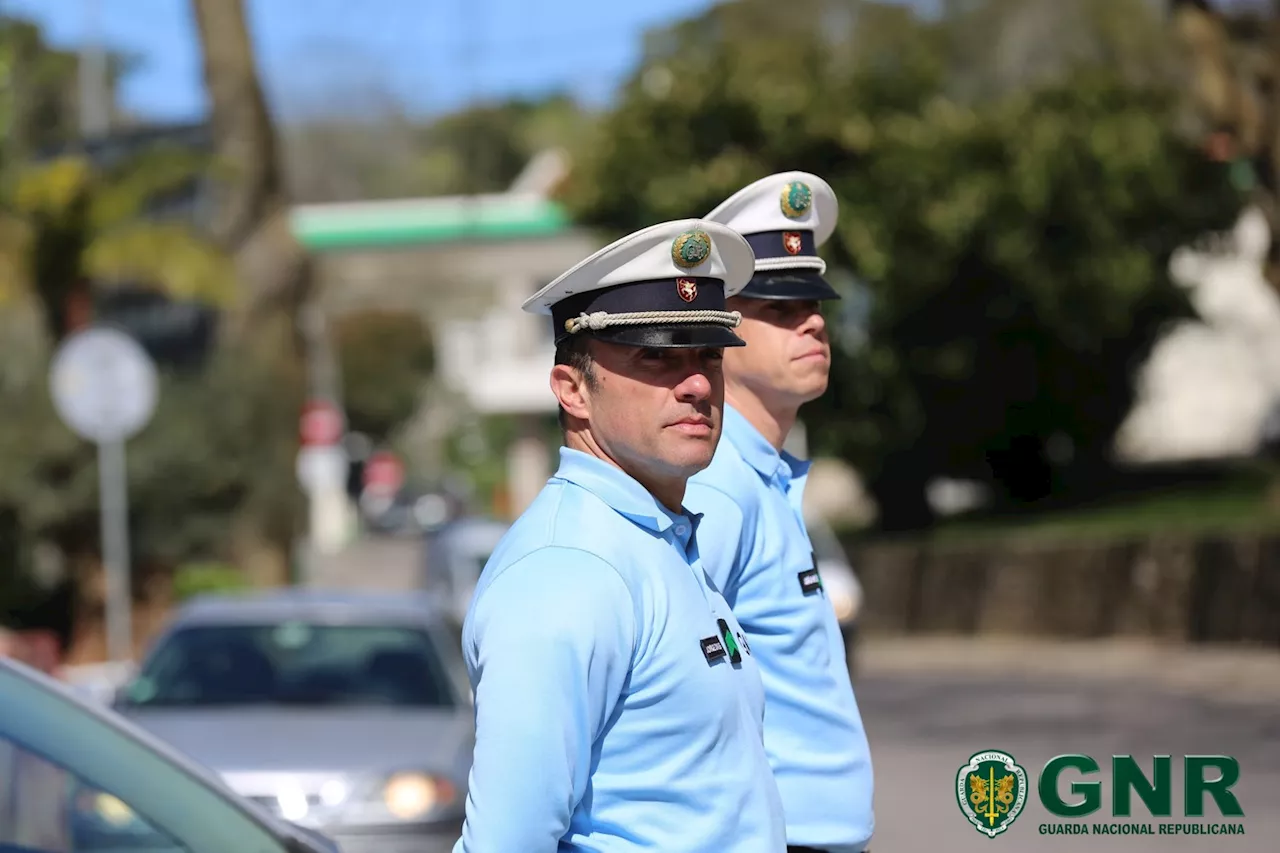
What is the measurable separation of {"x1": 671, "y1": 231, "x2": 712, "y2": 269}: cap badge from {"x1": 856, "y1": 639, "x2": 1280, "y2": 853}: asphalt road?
189 centimetres

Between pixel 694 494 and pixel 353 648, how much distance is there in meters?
6.08

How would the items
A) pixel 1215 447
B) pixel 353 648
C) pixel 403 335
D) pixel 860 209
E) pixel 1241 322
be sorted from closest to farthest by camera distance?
1. pixel 353 648
2. pixel 860 209
3. pixel 1241 322
4. pixel 1215 447
5. pixel 403 335

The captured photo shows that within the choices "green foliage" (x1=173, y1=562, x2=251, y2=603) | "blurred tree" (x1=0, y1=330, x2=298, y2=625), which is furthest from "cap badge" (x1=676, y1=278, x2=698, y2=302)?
"blurred tree" (x1=0, y1=330, x2=298, y2=625)

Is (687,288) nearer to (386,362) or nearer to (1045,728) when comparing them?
(1045,728)

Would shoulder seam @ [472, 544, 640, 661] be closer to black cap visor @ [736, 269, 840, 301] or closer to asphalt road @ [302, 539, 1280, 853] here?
black cap visor @ [736, 269, 840, 301]

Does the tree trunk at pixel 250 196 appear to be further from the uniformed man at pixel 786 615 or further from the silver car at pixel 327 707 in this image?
the uniformed man at pixel 786 615

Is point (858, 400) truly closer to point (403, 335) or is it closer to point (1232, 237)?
point (1232, 237)

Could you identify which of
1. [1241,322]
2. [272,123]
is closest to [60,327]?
[272,123]

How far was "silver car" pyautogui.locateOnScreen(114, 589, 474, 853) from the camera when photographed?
7875 mm

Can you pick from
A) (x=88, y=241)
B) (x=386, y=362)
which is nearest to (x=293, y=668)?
(x=88, y=241)

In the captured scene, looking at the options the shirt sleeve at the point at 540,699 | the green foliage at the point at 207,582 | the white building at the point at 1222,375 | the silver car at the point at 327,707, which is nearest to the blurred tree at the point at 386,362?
the white building at the point at 1222,375

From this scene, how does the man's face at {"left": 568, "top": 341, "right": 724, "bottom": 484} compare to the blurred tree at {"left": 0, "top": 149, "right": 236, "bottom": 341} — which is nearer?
the man's face at {"left": 568, "top": 341, "right": 724, "bottom": 484}

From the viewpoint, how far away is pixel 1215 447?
4188 centimetres

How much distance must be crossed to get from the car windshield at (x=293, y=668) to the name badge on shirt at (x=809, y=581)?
213 inches
